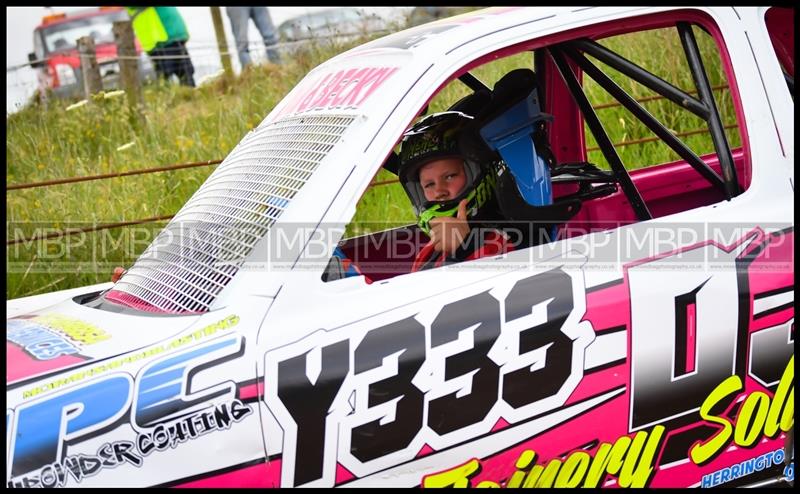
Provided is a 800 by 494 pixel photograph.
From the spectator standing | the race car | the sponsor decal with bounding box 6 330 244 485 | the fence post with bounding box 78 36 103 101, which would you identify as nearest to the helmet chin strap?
the race car

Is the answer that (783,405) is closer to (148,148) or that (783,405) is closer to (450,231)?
(450,231)

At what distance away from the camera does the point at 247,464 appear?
238 centimetres

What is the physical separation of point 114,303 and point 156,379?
0.67 m

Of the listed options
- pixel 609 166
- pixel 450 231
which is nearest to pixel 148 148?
pixel 609 166

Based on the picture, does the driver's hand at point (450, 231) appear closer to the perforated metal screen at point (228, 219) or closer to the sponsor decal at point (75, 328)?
the perforated metal screen at point (228, 219)

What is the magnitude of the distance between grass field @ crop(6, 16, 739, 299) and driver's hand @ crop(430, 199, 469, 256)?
9.99ft

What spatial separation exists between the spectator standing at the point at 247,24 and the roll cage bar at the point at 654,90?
6712 mm

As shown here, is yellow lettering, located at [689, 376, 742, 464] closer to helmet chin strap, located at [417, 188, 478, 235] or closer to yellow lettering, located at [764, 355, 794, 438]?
yellow lettering, located at [764, 355, 794, 438]

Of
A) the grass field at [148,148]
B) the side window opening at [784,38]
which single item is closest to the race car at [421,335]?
the side window opening at [784,38]

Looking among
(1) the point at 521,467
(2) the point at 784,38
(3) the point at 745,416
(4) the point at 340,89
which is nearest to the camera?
(1) the point at 521,467

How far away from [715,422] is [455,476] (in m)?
0.83

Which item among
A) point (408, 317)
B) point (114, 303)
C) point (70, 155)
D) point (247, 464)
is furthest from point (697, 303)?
point (70, 155)

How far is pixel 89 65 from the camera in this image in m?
8.84

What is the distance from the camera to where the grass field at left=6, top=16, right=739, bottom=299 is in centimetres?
618
